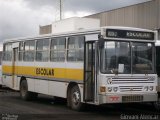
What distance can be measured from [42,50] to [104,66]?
16.9ft

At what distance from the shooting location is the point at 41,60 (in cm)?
2048

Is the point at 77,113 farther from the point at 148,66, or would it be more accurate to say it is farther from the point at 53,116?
the point at 148,66

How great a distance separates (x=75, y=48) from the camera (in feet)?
57.9

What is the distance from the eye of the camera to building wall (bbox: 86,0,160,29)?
94.5 feet

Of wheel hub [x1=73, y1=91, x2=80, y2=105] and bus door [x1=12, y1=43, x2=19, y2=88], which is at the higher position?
bus door [x1=12, y1=43, x2=19, y2=88]

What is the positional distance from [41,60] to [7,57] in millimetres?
4408

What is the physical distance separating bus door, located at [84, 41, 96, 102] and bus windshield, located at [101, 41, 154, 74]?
2.18ft

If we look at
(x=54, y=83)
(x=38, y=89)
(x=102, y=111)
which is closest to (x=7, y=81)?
(x=38, y=89)

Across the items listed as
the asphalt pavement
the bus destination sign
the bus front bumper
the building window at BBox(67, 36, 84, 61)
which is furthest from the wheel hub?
the bus destination sign

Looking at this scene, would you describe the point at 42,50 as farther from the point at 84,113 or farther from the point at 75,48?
the point at 84,113

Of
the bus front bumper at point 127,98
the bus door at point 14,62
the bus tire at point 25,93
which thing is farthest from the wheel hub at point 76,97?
the bus door at point 14,62

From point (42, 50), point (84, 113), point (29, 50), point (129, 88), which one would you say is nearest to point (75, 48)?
point (84, 113)

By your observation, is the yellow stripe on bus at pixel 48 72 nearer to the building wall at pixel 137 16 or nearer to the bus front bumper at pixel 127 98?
the bus front bumper at pixel 127 98

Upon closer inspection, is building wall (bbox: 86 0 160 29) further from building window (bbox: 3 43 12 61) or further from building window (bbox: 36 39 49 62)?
building window (bbox: 36 39 49 62)
